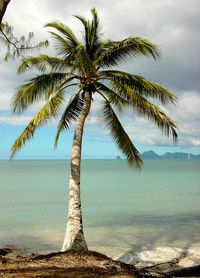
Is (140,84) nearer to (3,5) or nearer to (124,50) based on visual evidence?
(124,50)

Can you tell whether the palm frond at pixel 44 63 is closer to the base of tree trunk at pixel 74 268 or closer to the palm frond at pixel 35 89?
the palm frond at pixel 35 89

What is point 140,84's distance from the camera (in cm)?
885

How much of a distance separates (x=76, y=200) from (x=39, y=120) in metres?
2.67

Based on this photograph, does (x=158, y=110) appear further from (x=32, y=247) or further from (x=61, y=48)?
(x=32, y=247)

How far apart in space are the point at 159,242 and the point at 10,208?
525 inches

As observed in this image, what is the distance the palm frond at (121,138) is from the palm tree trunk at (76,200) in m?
0.86

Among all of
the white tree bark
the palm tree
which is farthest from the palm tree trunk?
the white tree bark

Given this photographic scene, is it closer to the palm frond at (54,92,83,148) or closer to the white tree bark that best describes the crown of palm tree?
the palm frond at (54,92,83,148)

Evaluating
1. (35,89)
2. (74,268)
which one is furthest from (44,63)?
(74,268)

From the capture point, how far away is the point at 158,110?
342 inches

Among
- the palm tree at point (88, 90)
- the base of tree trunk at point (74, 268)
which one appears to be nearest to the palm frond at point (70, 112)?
the palm tree at point (88, 90)

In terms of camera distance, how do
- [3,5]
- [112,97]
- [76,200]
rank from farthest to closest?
1. [112,97]
2. [76,200]
3. [3,5]

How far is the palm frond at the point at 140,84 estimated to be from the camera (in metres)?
8.77

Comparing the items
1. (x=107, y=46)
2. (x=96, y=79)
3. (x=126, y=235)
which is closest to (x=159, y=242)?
(x=126, y=235)
